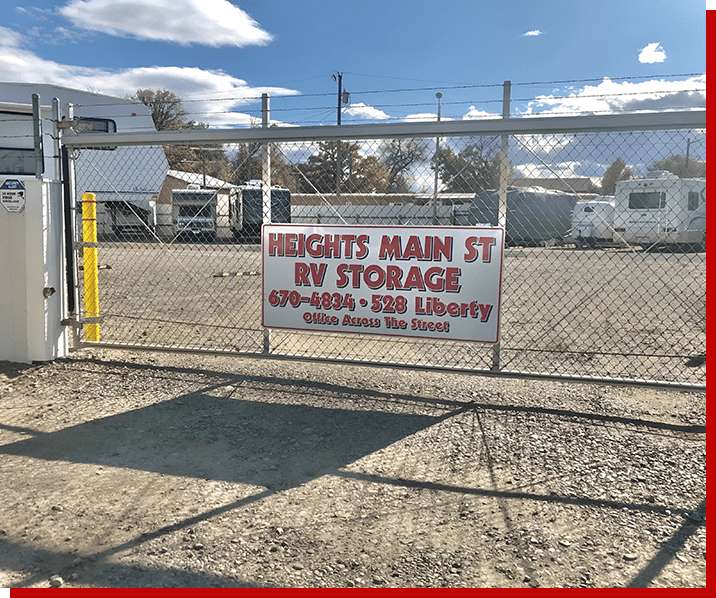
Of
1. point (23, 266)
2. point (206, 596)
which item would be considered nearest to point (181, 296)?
point (23, 266)

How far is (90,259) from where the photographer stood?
17.7 ft

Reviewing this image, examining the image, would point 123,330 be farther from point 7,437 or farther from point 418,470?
point 418,470

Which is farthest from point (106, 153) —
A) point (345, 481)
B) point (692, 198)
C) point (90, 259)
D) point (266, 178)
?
point (345, 481)

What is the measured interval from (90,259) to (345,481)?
12.0 ft

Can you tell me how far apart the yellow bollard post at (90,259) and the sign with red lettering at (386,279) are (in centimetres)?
189

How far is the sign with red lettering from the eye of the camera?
430 centimetres

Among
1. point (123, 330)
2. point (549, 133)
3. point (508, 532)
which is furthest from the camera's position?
point (123, 330)

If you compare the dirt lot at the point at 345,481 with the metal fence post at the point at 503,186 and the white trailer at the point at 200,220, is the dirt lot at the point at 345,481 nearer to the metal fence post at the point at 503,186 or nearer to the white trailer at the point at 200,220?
the metal fence post at the point at 503,186

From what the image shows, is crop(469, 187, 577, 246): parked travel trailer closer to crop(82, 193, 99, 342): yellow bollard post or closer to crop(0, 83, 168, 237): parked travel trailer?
crop(82, 193, 99, 342): yellow bollard post

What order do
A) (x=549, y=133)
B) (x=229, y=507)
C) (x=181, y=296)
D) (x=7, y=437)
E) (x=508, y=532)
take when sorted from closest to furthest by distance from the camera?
(x=508, y=532)
(x=229, y=507)
(x=7, y=437)
(x=549, y=133)
(x=181, y=296)

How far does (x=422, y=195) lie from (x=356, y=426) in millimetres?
2175

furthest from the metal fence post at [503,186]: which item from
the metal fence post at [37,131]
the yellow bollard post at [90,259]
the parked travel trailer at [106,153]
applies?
the parked travel trailer at [106,153]

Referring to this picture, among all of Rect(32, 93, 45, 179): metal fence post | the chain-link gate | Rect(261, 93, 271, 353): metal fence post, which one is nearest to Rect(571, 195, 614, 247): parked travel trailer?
the chain-link gate

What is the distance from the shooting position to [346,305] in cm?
459
